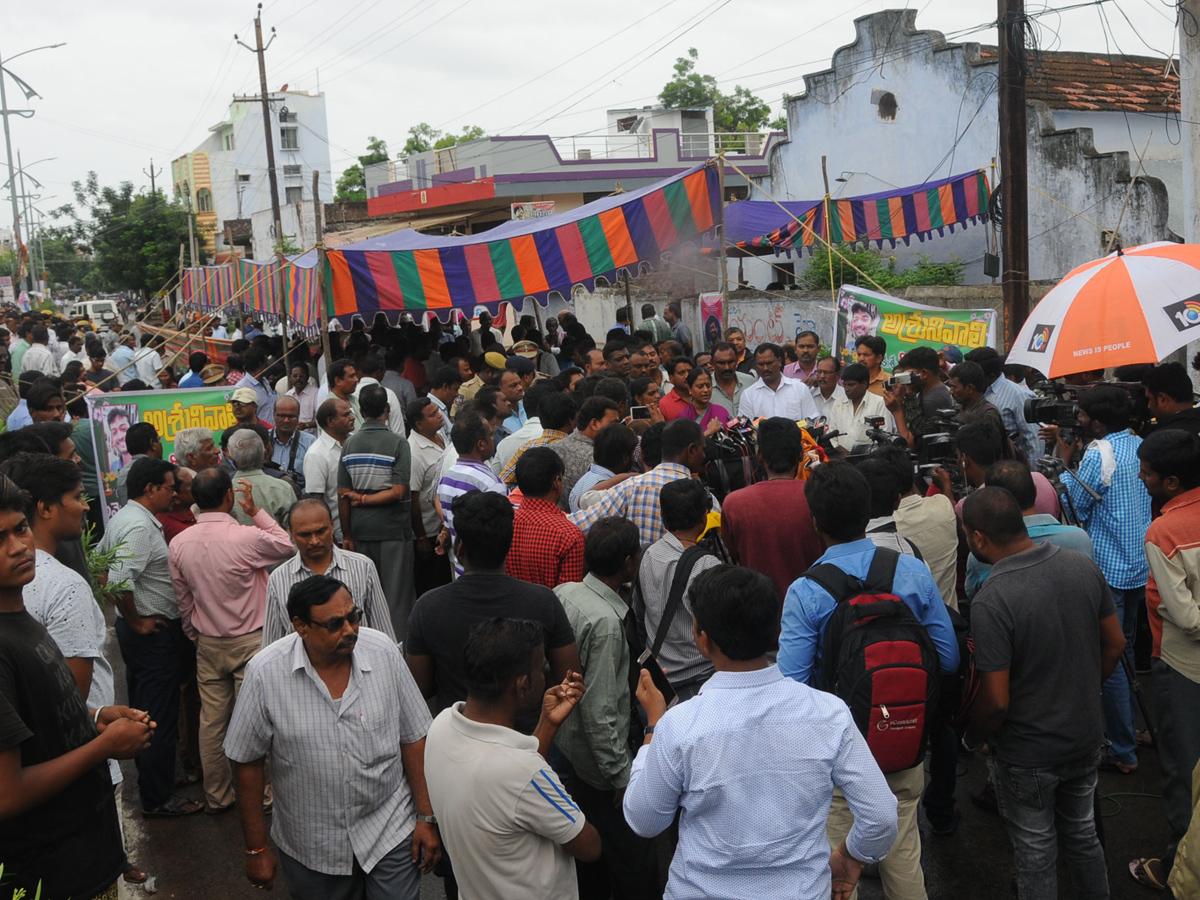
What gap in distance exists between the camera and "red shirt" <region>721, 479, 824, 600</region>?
13.8ft

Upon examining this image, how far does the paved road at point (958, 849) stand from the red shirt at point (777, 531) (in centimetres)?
138

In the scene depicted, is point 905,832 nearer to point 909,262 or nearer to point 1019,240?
point 1019,240

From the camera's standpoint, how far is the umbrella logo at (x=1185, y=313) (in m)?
5.01

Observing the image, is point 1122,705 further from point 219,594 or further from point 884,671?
point 219,594

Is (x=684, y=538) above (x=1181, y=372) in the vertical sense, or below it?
below

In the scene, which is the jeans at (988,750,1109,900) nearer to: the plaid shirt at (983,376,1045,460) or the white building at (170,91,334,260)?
the plaid shirt at (983,376,1045,460)

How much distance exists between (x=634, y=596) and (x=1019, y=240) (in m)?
6.80

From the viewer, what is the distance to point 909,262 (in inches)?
755

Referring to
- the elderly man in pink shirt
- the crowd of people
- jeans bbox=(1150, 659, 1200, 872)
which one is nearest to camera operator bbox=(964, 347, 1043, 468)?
the crowd of people

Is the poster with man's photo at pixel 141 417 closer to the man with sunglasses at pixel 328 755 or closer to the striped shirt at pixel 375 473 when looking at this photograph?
the striped shirt at pixel 375 473

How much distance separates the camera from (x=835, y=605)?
3258 millimetres

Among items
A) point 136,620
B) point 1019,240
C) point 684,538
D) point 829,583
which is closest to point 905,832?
point 829,583

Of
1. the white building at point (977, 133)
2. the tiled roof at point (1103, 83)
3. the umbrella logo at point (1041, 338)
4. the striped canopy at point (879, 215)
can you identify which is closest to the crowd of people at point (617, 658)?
the umbrella logo at point (1041, 338)

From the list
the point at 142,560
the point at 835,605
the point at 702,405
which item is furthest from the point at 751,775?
the point at 702,405
